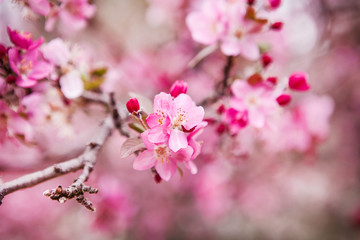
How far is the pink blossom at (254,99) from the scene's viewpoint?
899 mm

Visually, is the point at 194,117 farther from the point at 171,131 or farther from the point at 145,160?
the point at 145,160

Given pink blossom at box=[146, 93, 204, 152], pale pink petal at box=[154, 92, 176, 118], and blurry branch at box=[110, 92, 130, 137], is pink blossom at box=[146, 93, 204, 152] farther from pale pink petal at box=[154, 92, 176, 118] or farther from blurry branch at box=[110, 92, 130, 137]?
blurry branch at box=[110, 92, 130, 137]

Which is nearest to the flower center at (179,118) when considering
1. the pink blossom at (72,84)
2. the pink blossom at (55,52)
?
the pink blossom at (72,84)

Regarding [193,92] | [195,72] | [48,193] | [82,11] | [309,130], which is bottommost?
[48,193]

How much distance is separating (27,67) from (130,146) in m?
0.39

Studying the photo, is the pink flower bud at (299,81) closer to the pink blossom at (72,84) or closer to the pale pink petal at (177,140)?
the pale pink petal at (177,140)

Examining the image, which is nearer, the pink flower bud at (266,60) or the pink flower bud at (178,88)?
the pink flower bud at (178,88)

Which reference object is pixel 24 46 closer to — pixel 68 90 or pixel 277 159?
pixel 68 90

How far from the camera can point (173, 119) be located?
69cm

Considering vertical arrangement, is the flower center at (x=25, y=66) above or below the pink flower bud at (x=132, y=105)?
above

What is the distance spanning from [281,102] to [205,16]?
41 cm

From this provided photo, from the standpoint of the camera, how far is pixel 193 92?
6.00 ft

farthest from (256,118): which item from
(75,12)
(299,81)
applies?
(75,12)

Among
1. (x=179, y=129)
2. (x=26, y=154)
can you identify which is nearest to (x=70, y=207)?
(x=26, y=154)
